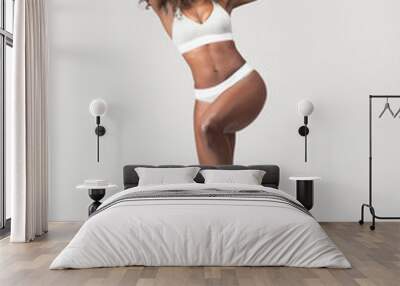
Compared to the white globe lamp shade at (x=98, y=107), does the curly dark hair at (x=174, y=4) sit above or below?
above

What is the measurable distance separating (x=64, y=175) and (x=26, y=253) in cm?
231

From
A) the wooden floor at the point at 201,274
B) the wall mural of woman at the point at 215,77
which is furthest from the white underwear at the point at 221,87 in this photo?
the wooden floor at the point at 201,274

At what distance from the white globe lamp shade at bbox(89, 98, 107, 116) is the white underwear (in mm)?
1178

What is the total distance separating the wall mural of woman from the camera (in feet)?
24.6

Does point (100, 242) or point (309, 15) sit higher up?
point (309, 15)

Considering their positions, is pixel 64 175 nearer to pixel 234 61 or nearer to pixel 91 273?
pixel 234 61

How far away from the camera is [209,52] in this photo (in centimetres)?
752

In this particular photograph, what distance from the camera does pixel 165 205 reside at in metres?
5.07

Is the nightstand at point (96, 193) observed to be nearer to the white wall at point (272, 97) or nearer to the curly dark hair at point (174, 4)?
the white wall at point (272, 97)

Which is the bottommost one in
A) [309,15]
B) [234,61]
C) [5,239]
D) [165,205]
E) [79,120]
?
[5,239]

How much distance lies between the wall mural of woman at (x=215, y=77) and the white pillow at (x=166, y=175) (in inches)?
20.8

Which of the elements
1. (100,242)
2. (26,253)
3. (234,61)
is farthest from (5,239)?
(234,61)

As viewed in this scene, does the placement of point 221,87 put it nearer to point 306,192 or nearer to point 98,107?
point 98,107

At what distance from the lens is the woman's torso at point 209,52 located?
7.51 meters
